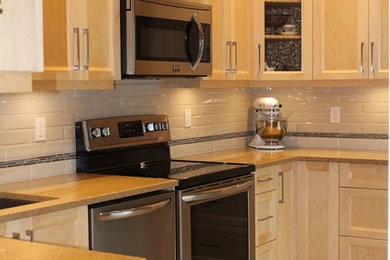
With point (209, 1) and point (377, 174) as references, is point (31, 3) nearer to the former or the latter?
point (209, 1)

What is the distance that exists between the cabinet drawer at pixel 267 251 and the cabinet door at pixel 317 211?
0.83ft

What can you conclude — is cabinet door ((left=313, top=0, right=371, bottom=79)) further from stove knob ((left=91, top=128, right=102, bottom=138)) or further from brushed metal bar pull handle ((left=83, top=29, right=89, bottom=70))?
brushed metal bar pull handle ((left=83, top=29, right=89, bottom=70))

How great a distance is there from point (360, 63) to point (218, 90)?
93 centimetres

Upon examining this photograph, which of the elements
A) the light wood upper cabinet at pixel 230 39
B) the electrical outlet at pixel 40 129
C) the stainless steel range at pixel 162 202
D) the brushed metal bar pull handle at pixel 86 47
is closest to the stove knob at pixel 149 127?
the stainless steel range at pixel 162 202

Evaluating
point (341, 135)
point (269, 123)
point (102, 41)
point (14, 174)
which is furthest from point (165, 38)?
point (341, 135)

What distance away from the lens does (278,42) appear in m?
4.70

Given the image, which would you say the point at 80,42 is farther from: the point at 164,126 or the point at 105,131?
the point at 164,126

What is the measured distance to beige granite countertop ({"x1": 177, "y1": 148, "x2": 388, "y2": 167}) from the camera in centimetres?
418

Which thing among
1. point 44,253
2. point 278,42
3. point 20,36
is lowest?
point 44,253

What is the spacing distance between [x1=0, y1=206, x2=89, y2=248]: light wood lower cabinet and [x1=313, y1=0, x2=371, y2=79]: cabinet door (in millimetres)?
2181

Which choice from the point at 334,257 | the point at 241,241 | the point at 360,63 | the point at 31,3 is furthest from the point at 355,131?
the point at 31,3

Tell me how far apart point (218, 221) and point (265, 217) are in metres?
0.58

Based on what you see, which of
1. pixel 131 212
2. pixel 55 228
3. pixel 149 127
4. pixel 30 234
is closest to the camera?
pixel 30 234

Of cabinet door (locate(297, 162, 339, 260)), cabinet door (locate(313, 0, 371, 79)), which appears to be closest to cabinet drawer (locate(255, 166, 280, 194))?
cabinet door (locate(297, 162, 339, 260))
